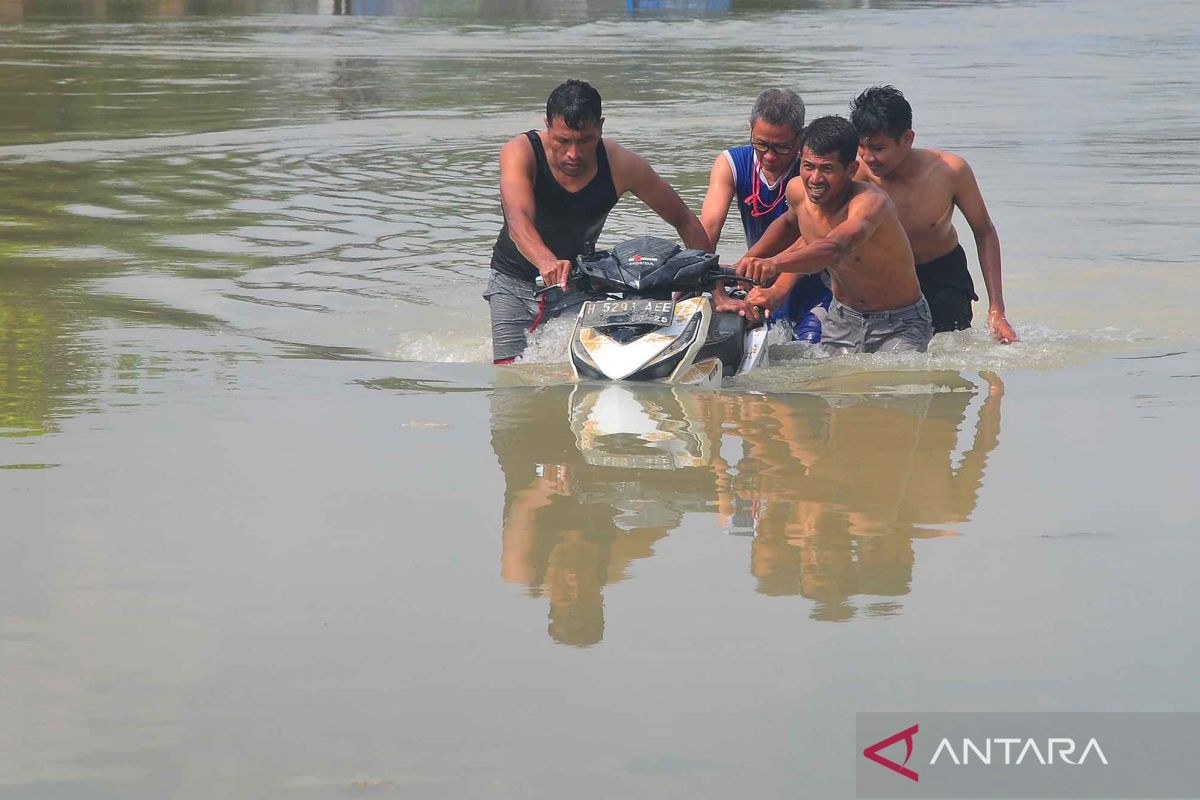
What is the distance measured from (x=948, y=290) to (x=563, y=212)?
204cm

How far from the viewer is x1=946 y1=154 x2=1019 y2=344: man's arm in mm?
7793

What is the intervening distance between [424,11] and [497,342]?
3480cm

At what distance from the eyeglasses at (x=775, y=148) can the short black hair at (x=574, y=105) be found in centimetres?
85

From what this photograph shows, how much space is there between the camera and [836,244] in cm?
701

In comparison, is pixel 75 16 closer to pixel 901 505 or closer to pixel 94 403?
pixel 94 403

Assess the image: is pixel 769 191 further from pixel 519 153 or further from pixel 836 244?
pixel 519 153

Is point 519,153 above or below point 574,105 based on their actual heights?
below

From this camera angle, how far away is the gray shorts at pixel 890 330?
7.77m

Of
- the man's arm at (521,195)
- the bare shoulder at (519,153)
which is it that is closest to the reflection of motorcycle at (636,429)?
the man's arm at (521,195)

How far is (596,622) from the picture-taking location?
4234 mm

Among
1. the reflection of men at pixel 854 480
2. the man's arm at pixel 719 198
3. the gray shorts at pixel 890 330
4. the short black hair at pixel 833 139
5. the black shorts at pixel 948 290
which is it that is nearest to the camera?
the reflection of men at pixel 854 480

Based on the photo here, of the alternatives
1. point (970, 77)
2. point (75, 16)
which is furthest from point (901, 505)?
point (75, 16)

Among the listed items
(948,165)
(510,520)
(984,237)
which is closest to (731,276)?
(948,165)

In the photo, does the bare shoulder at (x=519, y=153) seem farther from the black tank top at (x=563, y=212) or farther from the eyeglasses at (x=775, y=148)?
the eyeglasses at (x=775, y=148)
